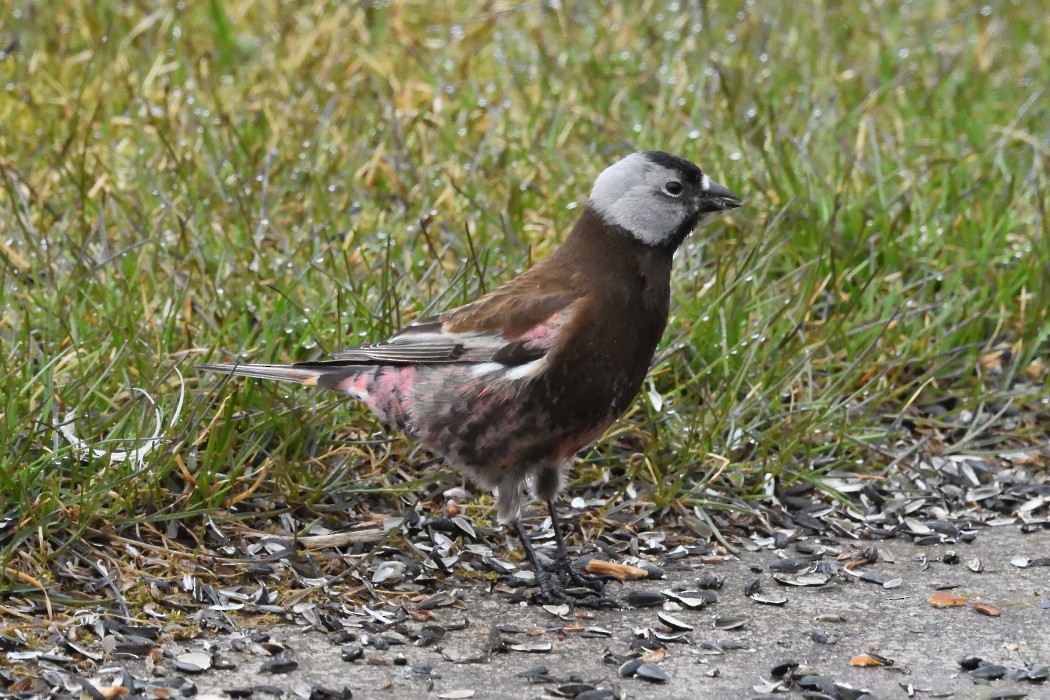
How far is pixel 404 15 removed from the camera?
23.9 ft

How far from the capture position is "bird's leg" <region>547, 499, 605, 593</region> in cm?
398

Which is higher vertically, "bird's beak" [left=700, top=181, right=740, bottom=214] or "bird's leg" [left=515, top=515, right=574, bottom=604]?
"bird's beak" [left=700, top=181, right=740, bottom=214]

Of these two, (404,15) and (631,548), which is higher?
(404,15)

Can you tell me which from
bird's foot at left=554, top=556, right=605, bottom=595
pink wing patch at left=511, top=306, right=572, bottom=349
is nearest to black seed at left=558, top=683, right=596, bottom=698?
bird's foot at left=554, top=556, right=605, bottom=595

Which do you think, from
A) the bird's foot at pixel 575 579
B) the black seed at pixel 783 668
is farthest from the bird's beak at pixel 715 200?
the black seed at pixel 783 668

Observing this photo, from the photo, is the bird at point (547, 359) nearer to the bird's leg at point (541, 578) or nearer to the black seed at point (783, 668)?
the bird's leg at point (541, 578)

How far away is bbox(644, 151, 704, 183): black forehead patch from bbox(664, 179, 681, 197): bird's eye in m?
0.03

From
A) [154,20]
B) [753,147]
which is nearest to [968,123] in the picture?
[753,147]

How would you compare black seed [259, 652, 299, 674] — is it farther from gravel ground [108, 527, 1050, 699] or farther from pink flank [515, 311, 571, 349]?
pink flank [515, 311, 571, 349]

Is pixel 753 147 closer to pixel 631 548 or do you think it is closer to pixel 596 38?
pixel 596 38

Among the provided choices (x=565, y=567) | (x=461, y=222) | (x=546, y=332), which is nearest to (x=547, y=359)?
(x=546, y=332)

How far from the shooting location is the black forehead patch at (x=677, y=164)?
13.7 ft

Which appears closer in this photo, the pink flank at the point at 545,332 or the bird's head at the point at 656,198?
the pink flank at the point at 545,332

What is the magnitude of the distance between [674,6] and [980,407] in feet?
10.4
